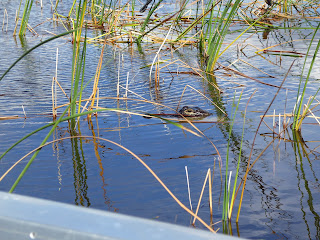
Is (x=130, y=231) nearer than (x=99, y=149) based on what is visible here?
Yes

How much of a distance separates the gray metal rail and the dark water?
1.44m

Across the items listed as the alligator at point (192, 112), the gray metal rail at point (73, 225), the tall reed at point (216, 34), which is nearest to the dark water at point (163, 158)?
the alligator at point (192, 112)

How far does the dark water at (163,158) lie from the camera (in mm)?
2414

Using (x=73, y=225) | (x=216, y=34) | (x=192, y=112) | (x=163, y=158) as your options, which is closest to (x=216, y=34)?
(x=216, y=34)

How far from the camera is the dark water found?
241 centimetres

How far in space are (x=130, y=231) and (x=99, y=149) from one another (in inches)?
95.9

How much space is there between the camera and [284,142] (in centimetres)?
337

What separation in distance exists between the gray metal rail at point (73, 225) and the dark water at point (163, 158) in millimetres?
1441

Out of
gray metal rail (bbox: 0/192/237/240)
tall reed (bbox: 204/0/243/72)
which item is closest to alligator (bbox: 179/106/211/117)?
tall reed (bbox: 204/0/243/72)

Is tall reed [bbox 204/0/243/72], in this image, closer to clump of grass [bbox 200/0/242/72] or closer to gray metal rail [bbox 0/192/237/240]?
clump of grass [bbox 200/0/242/72]

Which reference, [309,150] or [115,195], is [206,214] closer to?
[115,195]

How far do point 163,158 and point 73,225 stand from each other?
2.22 meters

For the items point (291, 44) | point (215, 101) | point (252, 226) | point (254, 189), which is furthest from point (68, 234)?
point (291, 44)

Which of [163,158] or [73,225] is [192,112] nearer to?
[163,158]
